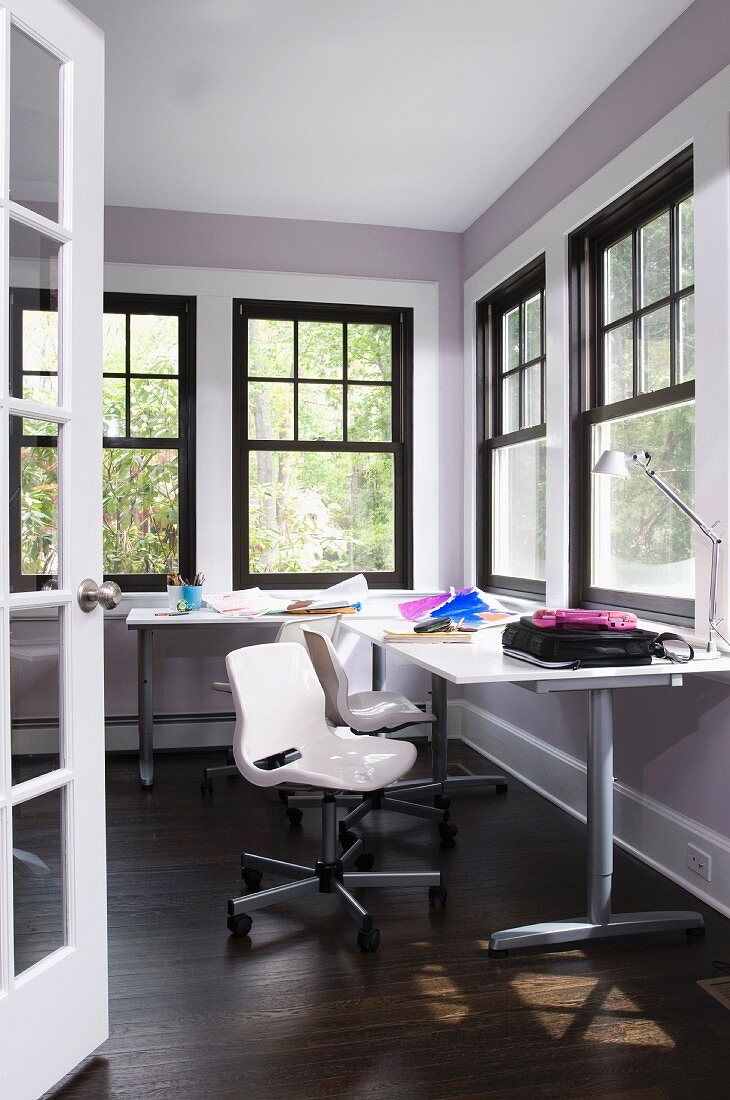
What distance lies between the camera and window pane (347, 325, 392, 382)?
16.5 ft

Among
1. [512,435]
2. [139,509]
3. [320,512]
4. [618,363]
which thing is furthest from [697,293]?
[139,509]

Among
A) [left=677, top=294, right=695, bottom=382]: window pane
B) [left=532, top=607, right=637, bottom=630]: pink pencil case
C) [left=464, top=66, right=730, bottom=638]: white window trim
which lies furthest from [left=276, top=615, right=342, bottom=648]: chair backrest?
[left=677, top=294, right=695, bottom=382]: window pane

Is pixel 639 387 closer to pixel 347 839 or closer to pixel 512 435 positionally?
pixel 512 435

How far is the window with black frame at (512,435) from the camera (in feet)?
A: 14.0

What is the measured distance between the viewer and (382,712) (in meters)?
3.21

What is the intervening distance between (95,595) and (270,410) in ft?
10.2

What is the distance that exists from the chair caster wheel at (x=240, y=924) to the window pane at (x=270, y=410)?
9.72ft

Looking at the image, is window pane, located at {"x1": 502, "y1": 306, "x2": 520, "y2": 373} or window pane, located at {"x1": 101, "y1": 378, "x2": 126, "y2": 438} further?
window pane, located at {"x1": 101, "y1": 378, "x2": 126, "y2": 438}

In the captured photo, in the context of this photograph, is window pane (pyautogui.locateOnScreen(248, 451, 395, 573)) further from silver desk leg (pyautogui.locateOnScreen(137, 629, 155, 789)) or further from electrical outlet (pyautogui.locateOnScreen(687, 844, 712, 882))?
electrical outlet (pyautogui.locateOnScreen(687, 844, 712, 882))

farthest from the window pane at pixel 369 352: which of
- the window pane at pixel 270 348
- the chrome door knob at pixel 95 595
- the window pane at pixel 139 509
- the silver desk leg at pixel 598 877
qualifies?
the chrome door knob at pixel 95 595

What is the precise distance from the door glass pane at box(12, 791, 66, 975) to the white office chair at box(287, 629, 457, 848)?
4.17 ft

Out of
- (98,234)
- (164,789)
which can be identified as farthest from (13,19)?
(164,789)

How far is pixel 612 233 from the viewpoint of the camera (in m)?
3.54

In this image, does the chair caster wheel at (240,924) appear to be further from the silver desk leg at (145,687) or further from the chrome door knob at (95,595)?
the silver desk leg at (145,687)
